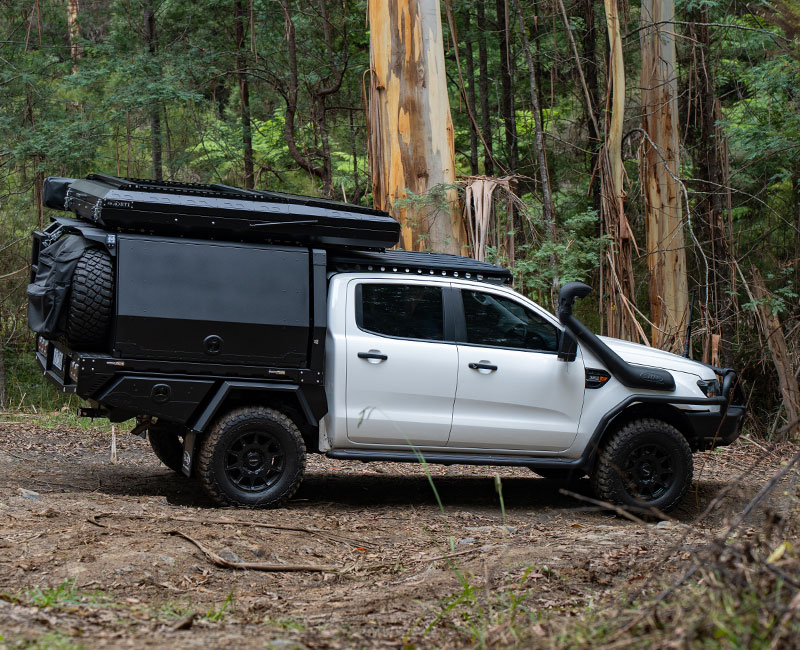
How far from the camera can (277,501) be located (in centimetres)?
677

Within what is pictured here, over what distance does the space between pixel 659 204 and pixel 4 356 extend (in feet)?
41.5

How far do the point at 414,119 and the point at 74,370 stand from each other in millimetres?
6272

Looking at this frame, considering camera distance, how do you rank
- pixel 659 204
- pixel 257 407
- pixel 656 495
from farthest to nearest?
pixel 659 204
pixel 656 495
pixel 257 407

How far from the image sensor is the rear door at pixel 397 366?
687cm

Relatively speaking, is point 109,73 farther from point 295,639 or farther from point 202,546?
point 295,639

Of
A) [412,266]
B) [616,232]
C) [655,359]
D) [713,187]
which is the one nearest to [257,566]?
[412,266]

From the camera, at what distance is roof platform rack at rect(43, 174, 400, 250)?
6.37m

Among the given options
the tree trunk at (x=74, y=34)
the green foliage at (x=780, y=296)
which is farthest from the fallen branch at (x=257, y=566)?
the tree trunk at (x=74, y=34)

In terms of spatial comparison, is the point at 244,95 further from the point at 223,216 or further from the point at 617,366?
the point at 617,366

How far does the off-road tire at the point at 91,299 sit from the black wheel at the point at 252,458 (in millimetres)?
1184

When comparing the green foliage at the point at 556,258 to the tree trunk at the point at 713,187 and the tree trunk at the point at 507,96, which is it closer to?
the tree trunk at the point at 713,187

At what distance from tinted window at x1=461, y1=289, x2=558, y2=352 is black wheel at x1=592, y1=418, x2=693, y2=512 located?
39.1 inches

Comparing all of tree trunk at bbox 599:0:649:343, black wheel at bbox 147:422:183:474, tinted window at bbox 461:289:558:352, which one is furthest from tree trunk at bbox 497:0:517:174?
black wheel at bbox 147:422:183:474

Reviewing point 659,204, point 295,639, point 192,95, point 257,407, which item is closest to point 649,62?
point 659,204
